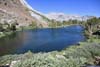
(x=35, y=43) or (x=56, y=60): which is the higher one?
(x=56, y=60)

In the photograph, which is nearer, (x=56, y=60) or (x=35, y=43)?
(x=56, y=60)

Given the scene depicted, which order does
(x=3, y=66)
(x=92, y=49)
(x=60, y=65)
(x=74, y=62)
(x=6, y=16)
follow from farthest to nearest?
(x=6, y=16), (x=92, y=49), (x=3, y=66), (x=74, y=62), (x=60, y=65)

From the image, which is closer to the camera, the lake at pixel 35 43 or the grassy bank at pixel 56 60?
the grassy bank at pixel 56 60

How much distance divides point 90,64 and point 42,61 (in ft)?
37.2

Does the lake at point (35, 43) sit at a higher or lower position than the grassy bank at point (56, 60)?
lower

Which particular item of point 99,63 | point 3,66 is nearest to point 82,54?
point 99,63

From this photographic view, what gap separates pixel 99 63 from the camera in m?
A: 31.9

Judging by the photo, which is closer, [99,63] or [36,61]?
[36,61]

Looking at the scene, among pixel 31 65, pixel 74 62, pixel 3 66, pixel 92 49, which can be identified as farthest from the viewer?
pixel 92 49

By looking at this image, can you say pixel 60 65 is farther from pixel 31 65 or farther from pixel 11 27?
pixel 11 27

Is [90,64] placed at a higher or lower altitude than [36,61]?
lower

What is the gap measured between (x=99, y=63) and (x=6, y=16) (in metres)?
156

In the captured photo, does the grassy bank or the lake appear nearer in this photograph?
the grassy bank

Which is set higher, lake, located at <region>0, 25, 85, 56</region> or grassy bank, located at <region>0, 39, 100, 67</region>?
grassy bank, located at <region>0, 39, 100, 67</region>
